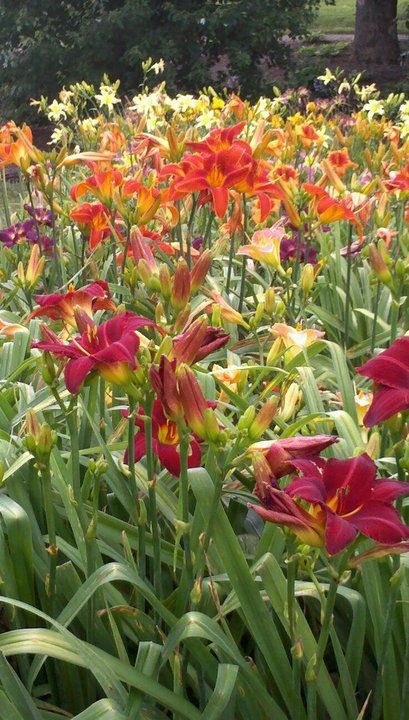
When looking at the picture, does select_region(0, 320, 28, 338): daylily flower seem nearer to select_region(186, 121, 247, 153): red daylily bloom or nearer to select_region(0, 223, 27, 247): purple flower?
select_region(186, 121, 247, 153): red daylily bloom

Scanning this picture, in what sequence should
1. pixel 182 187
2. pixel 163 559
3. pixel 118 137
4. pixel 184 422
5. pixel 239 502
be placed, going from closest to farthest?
1. pixel 184 422
2. pixel 163 559
3. pixel 239 502
4. pixel 182 187
5. pixel 118 137

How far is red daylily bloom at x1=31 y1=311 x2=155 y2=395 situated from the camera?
1123 millimetres

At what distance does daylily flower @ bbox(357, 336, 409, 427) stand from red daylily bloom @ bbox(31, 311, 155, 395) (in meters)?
0.30

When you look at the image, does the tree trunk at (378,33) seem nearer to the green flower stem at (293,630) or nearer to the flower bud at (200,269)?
the flower bud at (200,269)

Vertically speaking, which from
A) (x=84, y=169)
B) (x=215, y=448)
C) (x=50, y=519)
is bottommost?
(x=84, y=169)

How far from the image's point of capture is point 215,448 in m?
1.08

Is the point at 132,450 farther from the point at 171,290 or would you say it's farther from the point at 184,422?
the point at 171,290

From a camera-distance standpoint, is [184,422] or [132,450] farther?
[132,450]

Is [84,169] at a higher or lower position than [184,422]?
lower

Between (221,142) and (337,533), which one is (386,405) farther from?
(221,142)

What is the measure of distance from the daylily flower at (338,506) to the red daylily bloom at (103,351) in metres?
0.28

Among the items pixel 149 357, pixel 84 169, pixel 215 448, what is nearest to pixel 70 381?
pixel 149 357

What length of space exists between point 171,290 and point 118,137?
2331mm

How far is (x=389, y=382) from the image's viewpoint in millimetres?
1071
